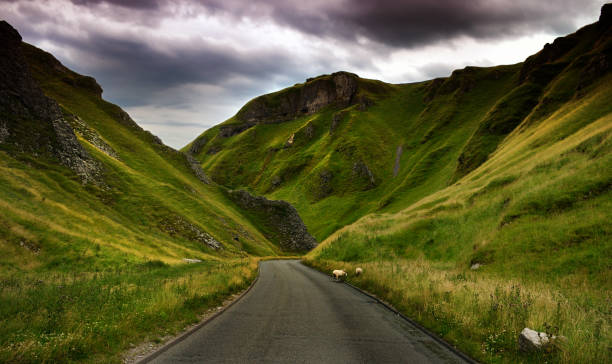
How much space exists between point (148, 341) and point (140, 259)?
80.8 feet

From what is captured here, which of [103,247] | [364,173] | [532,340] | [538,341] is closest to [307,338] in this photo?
[532,340]

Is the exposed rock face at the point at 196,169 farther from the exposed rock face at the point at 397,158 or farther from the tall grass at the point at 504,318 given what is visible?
the exposed rock face at the point at 397,158

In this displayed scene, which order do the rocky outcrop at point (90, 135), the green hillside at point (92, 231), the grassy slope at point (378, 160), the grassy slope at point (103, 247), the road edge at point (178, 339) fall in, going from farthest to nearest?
the grassy slope at point (378, 160) → the rocky outcrop at point (90, 135) → the green hillside at point (92, 231) → the grassy slope at point (103, 247) → the road edge at point (178, 339)

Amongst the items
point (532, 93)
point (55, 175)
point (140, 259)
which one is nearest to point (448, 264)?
point (140, 259)

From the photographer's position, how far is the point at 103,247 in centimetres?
3016

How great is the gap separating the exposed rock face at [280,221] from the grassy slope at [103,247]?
7093 mm

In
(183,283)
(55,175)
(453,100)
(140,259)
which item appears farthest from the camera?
(453,100)

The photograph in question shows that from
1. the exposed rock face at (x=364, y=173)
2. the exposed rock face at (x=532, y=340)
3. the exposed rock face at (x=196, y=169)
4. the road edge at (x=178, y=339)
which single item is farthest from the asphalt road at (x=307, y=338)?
the exposed rock face at (x=364, y=173)

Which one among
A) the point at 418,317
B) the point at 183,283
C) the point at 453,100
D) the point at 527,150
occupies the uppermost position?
the point at 453,100

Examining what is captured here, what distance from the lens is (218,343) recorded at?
29.0ft

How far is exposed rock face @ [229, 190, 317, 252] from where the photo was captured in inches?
3647

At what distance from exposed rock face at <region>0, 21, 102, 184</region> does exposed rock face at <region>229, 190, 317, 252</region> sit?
1939 inches

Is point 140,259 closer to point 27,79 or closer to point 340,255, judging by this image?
point 340,255

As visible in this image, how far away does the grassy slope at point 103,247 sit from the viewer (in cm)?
848
